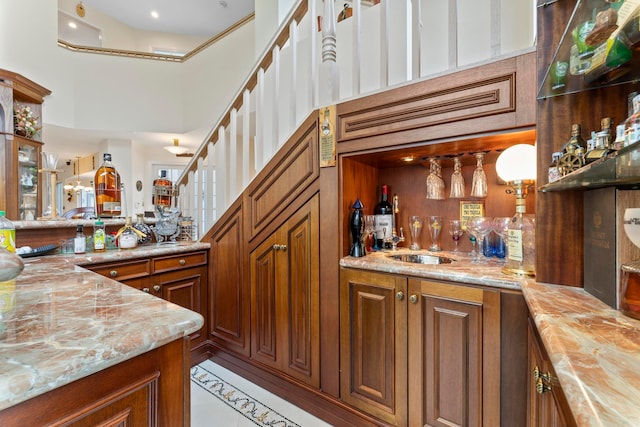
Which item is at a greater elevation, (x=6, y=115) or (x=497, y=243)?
(x=6, y=115)

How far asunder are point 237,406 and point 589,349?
1.93 metres

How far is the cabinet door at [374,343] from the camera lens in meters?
1.47

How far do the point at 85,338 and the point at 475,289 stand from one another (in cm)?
136

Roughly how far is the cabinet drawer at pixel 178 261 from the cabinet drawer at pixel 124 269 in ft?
0.23

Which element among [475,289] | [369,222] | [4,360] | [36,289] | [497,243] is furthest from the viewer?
[369,222]

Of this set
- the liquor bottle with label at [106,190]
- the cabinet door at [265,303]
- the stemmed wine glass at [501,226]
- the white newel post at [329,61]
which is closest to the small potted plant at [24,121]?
the liquor bottle with label at [106,190]

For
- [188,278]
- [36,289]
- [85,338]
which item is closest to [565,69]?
[85,338]

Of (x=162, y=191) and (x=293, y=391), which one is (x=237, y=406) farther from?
(x=162, y=191)

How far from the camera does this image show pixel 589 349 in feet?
2.03

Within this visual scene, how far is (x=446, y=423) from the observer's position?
4.40 ft

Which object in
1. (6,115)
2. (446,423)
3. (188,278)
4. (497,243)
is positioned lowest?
(446,423)

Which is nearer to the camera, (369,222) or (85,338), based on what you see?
(85,338)

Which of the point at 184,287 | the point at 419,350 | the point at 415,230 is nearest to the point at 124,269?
the point at 184,287

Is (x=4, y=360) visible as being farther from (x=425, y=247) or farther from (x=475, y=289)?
(x=425, y=247)
